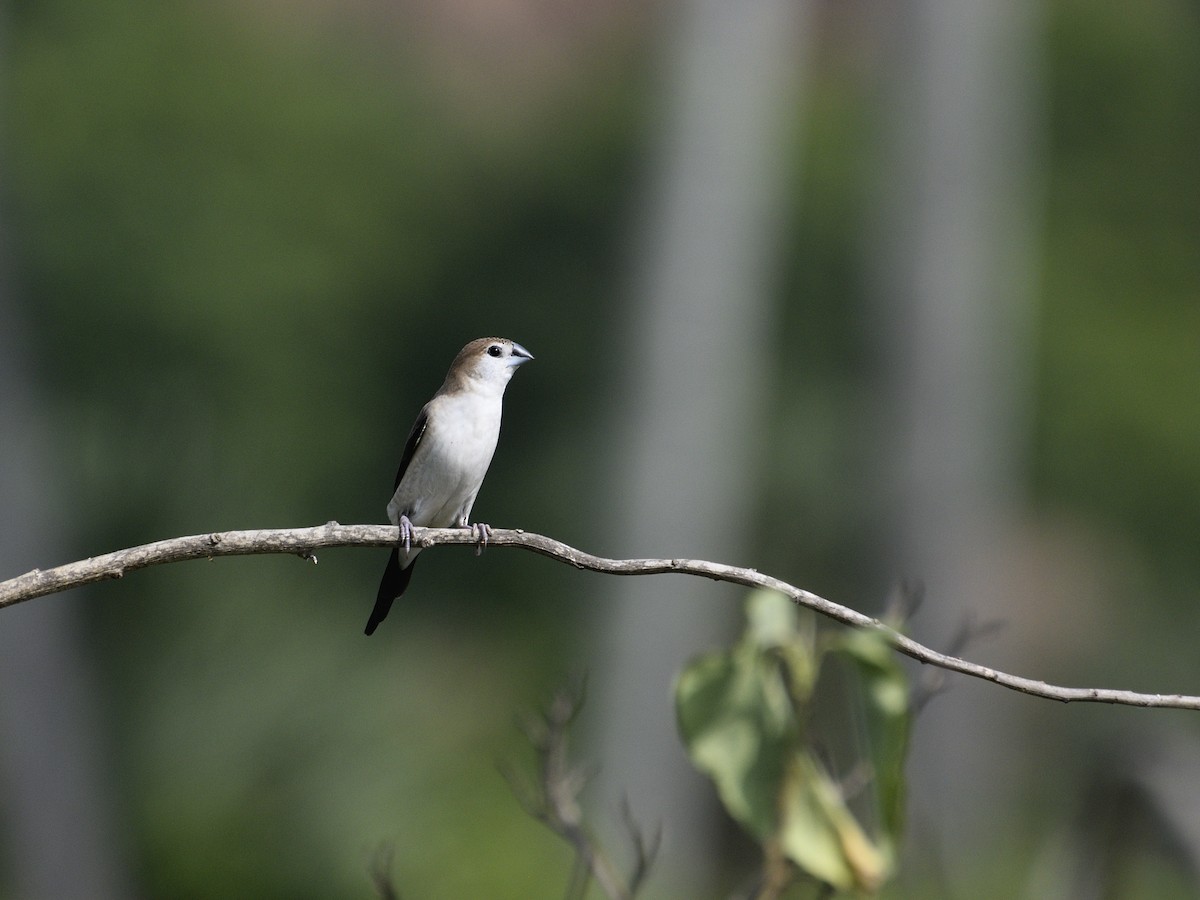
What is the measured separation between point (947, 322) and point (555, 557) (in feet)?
33.9

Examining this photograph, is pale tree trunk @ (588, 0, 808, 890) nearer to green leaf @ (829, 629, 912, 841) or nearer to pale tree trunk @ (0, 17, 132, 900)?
pale tree trunk @ (0, 17, 132, 900)

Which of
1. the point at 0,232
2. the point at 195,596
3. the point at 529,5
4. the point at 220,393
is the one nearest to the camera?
the point at 195,596

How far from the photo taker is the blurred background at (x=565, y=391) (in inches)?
231

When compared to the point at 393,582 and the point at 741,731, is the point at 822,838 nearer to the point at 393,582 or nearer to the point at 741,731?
the point at 741,731

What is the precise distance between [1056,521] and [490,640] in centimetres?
729

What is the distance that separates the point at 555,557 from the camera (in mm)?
2283

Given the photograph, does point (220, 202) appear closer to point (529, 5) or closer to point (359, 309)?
point (359, 309)

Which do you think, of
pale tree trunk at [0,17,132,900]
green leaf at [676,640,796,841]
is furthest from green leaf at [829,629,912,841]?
pale tree trunk at [0,17,132,900]

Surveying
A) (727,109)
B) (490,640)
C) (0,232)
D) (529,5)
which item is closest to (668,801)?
(490,640)

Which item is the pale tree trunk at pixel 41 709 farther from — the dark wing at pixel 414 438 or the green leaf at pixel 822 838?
the green leaf at pixel 822 838

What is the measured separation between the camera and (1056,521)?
54.6 ft

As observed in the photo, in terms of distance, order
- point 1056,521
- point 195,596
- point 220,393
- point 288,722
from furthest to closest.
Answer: point 1056,521, point 220,393, point 195,596, point 288,722

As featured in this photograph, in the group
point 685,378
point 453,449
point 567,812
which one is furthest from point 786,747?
point 685,378

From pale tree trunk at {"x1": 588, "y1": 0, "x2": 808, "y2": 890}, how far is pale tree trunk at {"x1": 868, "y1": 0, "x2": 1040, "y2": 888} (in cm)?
131
